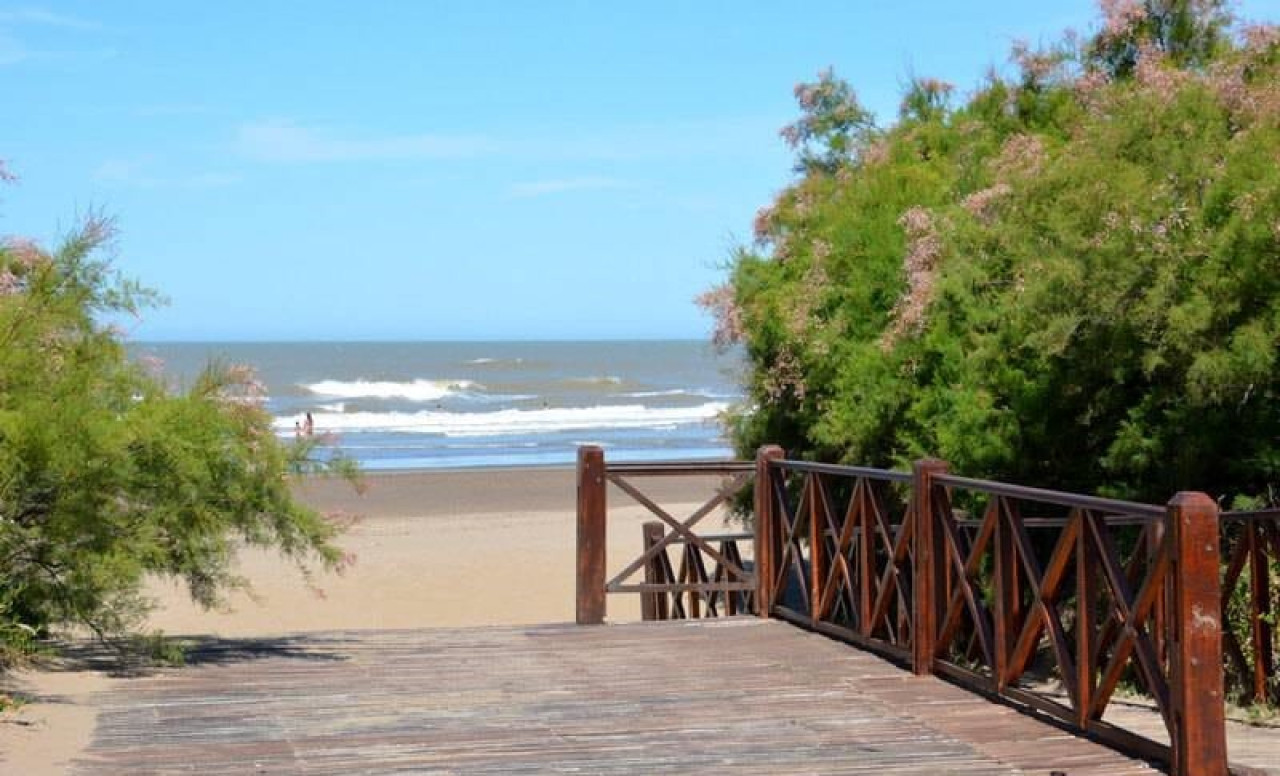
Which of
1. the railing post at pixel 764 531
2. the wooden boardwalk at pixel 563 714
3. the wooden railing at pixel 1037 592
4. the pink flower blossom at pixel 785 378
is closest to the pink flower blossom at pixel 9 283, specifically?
the wooden boardwalk at pixel 563 714

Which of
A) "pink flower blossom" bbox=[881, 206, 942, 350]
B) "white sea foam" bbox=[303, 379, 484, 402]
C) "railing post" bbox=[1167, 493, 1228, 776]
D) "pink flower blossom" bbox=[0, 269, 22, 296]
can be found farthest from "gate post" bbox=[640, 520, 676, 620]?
"white sea foam" bbox=[303, 379, 484, 402]

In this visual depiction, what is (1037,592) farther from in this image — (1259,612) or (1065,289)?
Result: (1065,289)

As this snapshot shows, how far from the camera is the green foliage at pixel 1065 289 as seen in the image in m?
10.2

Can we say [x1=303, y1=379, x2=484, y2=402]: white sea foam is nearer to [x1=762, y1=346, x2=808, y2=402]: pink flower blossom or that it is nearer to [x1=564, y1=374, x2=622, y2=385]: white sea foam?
[x1=564, y1=374, x2=622, y2=385]: white sea foam

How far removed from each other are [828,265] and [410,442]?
1315 inches

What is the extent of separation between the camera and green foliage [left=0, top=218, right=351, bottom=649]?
869 cm

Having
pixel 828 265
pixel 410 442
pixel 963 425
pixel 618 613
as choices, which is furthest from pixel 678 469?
pixel 410 442

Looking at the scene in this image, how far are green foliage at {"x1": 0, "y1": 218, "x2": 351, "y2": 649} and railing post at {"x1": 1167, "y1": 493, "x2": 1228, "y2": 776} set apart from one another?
4.98 metres

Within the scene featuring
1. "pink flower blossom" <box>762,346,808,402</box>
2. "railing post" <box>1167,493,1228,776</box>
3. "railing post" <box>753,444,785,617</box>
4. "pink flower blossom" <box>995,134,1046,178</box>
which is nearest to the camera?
"railing post" <box>1167,493,1228,776</box>

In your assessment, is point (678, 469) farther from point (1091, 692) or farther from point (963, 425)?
point (1091, 692)

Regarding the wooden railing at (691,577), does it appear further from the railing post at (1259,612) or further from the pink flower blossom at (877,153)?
the pink flower blossom at (877,153)

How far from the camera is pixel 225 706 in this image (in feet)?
27.6

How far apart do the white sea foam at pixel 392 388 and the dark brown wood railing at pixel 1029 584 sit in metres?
57.5

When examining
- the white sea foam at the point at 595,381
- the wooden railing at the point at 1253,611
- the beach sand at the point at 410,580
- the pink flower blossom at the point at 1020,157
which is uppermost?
the pink flower blossom at the point at 1020,157
